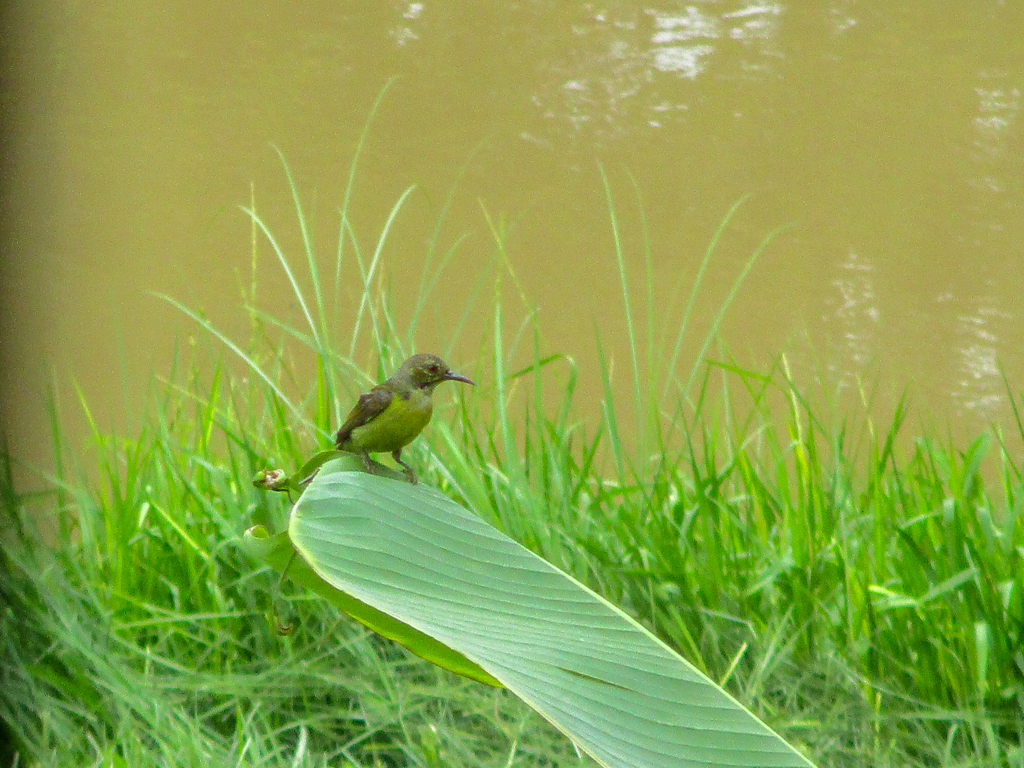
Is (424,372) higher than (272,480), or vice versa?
(272,480)

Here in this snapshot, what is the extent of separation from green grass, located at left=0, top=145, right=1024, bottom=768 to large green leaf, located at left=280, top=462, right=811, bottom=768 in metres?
0.79

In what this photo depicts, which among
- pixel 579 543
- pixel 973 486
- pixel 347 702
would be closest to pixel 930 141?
pixel 973 486

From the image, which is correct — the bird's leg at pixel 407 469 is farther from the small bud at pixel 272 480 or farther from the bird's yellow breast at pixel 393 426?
the small bud at pixel 272 480

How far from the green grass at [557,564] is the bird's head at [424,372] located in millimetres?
575

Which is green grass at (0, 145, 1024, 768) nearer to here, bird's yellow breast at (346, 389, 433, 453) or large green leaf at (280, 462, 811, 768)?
bird's yellow breast at (346, 389, 433, 453)

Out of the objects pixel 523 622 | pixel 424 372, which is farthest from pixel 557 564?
pixel 523 622

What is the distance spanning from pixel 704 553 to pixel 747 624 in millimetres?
141

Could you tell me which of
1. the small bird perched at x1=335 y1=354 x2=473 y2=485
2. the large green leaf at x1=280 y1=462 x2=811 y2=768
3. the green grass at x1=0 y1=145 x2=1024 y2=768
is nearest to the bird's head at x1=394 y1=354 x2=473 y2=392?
the small bird perched at x1=335 y1=354 x2=473 y2=485

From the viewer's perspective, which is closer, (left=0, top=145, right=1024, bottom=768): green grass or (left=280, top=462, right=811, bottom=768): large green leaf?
(left=280, top=462, right=811, bottom=768): large green leaf

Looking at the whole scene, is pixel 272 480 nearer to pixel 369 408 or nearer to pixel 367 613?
pixel 367 613

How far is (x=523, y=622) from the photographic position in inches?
17.8

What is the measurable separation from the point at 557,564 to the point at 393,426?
62 centimetres

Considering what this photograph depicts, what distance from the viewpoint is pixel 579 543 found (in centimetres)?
140

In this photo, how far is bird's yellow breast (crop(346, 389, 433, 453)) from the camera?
79cm
